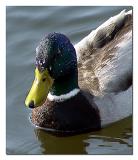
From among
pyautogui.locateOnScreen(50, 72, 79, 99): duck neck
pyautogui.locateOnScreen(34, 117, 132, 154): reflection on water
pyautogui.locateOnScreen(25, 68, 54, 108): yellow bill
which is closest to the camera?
pyautogui.locateOnScreen(25, 68, 54, 108): yellow bill

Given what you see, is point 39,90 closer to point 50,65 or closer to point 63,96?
point 50,65

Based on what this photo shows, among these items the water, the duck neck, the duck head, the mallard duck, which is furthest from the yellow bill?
the water

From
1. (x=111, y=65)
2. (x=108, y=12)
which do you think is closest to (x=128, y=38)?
(x=111, y=65)

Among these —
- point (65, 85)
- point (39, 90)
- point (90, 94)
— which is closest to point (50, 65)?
point (39, 90)

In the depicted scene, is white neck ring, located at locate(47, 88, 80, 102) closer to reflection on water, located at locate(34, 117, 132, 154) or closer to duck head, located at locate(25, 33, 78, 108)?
duck head, located at locate(25, 33, 78, 108)

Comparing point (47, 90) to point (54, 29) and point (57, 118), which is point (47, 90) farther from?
point (54, 29)

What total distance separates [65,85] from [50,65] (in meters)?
0.36

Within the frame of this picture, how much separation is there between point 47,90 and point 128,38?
0.88 meters

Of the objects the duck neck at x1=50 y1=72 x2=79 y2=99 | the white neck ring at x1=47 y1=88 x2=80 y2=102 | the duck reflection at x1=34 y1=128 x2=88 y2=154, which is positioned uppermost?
the duck neck at x1=50 y1=72 x2=79 y2=99

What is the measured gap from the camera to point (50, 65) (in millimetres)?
5898

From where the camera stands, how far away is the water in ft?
19.9

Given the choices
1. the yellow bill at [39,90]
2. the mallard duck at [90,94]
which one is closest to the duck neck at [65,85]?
the mallard duck at [90,94]

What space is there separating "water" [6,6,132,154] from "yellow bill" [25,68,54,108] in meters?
0.40

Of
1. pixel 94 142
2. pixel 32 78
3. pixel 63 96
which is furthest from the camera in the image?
pixel 32 78
